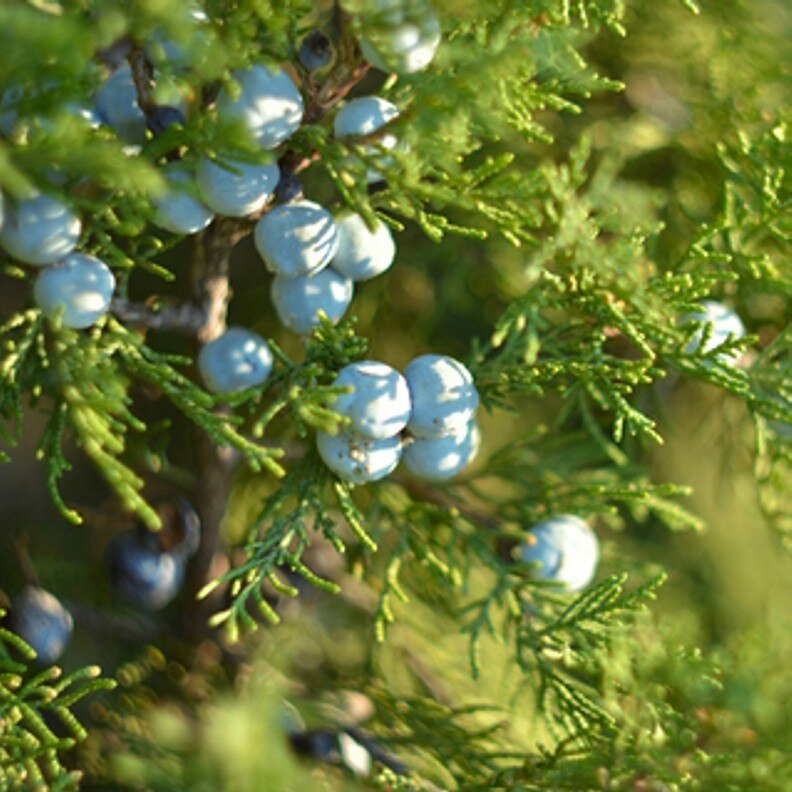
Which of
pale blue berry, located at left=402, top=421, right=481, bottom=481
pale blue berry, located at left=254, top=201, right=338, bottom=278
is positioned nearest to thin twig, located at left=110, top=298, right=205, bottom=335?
pale blue berry, located at left=254, top=201, right=338, bottom=278

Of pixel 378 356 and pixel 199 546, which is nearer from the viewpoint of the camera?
pixel 199 546

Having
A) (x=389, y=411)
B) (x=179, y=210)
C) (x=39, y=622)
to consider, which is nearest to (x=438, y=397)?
(x=389, y=411)

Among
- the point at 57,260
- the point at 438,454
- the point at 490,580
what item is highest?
the point at 57,260

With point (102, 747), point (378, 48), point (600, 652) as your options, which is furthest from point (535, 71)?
point (102, 747)

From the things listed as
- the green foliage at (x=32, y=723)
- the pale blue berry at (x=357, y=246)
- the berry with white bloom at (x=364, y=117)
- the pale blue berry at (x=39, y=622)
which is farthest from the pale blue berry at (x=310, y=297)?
the pale blue berry at (x=39, y=622)

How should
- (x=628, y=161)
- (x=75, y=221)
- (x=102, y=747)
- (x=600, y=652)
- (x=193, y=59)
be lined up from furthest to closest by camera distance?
(x=628, y=161)
(x=102, y=747)
(x=600, y=652)
(x=75, y=221)
(x=193, y=59)

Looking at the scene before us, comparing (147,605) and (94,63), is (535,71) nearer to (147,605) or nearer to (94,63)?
(94,63)

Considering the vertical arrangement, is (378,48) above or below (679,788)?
above

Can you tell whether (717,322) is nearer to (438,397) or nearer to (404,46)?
(438,397)
